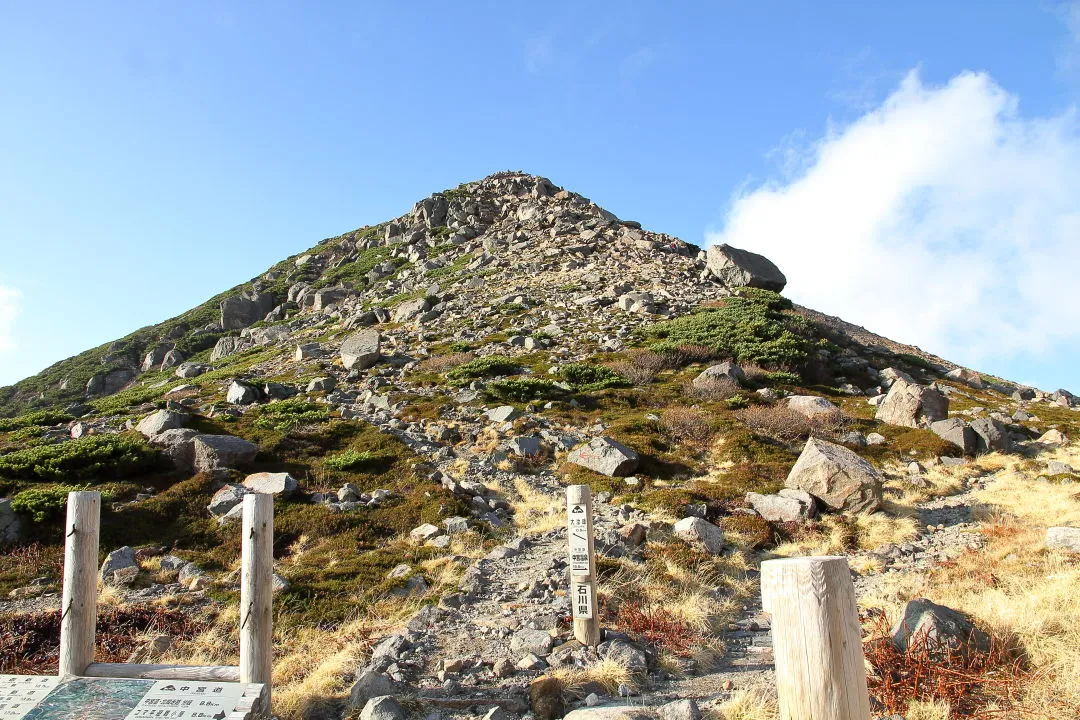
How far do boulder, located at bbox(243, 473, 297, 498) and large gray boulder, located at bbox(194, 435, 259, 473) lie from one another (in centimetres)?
123

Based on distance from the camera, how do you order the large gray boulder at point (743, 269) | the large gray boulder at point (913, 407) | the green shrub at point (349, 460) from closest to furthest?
the green shrub at point (349, 460)
the large gray boulder at point (913, 407)
the large gray boulder at point (743, 269)

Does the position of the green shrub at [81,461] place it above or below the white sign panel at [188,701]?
above

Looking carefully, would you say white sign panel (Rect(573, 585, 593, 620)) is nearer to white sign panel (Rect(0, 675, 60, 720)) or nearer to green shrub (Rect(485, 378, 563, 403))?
white sign panel (Rect(0, 675, 60, 720))

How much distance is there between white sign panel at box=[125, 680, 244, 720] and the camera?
5.28m

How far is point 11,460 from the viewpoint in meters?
15.5

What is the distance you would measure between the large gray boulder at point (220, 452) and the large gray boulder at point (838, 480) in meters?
13.4

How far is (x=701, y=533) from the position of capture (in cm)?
1208

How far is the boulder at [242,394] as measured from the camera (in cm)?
2312

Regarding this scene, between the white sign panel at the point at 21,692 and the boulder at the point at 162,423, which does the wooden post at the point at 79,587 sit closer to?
the white sign panel at the point at 21,692

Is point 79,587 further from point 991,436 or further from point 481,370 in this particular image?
point 991,436

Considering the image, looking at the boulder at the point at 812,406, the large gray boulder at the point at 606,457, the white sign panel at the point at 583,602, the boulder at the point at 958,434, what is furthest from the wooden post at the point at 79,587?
the boulder at the point at 958,434

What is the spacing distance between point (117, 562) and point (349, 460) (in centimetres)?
601

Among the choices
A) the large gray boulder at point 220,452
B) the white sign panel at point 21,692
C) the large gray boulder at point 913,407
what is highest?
the large gray boulder at point 913,407

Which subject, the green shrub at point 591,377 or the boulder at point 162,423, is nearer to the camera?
the boulder at point 162,423
